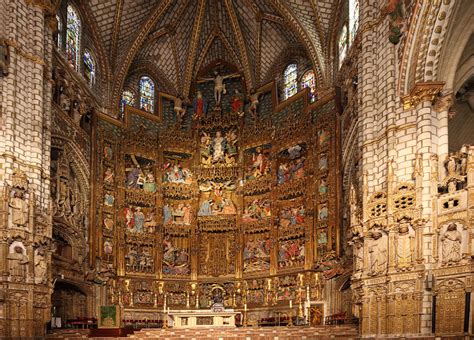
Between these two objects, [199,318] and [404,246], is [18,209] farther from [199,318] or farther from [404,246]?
[404,246]

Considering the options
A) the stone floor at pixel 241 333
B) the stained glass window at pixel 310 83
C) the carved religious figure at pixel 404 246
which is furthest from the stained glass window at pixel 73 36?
the carved religious figure at pixel 404 246

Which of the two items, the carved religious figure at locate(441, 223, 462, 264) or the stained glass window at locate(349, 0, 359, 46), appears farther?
the stained glass window at locate(349, 0, 359, 46)

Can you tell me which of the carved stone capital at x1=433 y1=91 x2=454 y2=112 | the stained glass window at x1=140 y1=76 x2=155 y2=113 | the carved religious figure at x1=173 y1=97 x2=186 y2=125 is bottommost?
the carved stone capital at x1=433 y1=91 x2=454 y2=112

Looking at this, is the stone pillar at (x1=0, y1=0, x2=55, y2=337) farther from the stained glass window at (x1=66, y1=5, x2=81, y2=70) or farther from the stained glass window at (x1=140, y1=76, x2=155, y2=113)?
the stained glass window at (x1=140, y1=76, x2=155, y2=113)

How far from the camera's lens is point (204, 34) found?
129 ft

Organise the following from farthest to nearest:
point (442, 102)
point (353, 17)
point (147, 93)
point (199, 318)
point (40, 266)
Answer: point (147, 93), point (353, 17), point (199, 318), point (40, 266), point (442, 102)

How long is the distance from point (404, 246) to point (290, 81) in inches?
718

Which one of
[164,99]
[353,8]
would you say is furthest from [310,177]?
[164,99]

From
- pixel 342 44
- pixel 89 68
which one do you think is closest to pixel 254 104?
pixel 342 44

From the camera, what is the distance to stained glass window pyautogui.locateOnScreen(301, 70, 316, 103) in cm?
3475

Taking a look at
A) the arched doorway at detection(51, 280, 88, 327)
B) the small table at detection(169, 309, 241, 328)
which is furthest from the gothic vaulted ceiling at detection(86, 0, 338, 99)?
the small table at detection(169, 309, 241, 328)

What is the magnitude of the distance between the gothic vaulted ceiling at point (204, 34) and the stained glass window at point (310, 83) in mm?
1179

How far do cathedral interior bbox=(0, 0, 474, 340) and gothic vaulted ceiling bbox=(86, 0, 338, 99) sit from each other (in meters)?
0.12

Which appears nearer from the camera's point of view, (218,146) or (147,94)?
(218,146)
